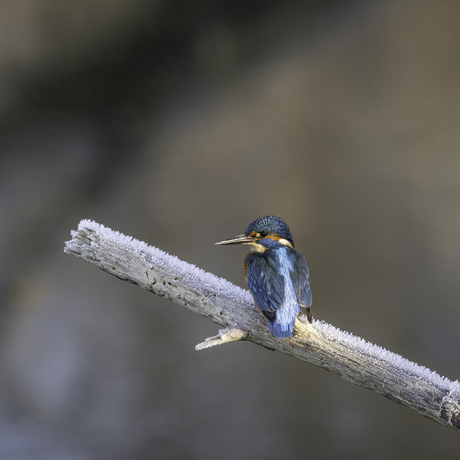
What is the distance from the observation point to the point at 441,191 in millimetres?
1726

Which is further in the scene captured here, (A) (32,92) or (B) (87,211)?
(B) (87,211)

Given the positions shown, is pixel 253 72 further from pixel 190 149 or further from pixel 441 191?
pixel 441 191

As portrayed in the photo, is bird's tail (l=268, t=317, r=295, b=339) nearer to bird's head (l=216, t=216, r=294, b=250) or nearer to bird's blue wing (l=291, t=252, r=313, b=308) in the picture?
bird's blue wing (l=291, t=252, r=313, b=308)

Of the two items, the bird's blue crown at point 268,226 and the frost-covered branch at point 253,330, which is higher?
the bird's blue crown at point 268,226

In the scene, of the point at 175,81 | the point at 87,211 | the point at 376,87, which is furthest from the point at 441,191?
the point at 87,211

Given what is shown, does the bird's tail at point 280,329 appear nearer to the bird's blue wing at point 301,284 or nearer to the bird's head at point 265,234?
the bird's blue wing at point 301,284

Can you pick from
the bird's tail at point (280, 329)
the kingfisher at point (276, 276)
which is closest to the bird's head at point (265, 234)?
the kingfisher at point (276, 276)

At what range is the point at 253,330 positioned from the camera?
835 mm

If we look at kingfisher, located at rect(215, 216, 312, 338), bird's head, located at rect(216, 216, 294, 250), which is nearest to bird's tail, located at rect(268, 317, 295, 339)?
kingfisher, located at rect(215, 216, 312, 338)

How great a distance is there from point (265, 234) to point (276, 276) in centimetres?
Answer: 11

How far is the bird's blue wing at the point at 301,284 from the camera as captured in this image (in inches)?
32.1

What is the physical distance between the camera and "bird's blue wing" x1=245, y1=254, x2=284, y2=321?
787 mm

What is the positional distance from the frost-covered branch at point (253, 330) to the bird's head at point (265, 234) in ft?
0.32

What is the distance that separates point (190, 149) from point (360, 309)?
966 mm
